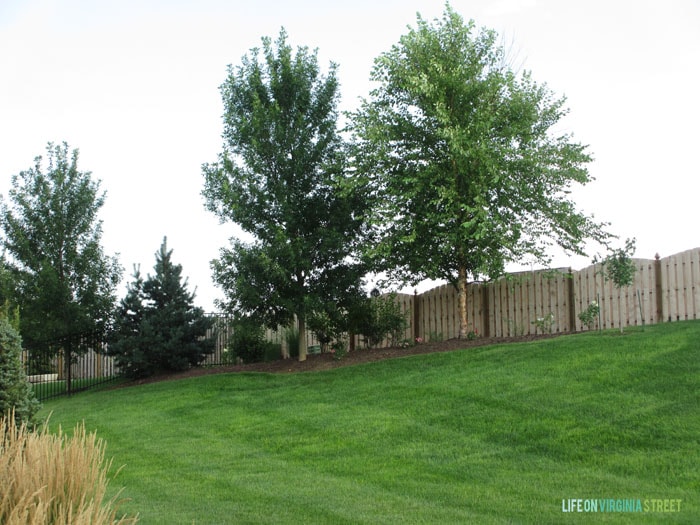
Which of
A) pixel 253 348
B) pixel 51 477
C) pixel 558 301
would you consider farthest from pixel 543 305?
pixel 51 477

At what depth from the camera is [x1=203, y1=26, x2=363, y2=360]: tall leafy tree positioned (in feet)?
53.3

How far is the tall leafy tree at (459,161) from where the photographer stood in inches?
596

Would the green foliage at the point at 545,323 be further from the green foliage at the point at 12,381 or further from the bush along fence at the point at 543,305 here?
the green foliage at the point at 12,381

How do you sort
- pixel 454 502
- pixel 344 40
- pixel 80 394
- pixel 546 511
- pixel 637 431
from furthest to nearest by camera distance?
pixel 80 394 < pixel 344 40 < pixel 637 431 < pixel 454 502 < pixel 546 511

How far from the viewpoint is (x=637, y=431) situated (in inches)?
312

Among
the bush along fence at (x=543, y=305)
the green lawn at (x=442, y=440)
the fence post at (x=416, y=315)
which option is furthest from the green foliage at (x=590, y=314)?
the fence post at (x=416, y=315)

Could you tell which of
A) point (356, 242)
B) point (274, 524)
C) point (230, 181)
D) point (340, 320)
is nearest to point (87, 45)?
point (230, 181)

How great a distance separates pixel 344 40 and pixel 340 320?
7.00 m

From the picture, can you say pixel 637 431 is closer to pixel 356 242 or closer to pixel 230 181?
pixel 356 242

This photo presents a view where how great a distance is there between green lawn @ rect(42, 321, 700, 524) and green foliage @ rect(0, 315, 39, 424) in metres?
1.42

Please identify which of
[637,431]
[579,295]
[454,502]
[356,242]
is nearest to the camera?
[454,502]

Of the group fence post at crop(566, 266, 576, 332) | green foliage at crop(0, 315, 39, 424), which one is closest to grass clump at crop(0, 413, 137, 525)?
green foliage at crop(0, 315, 39, 424)

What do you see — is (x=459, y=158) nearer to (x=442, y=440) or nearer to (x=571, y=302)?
(x=571, y=302)

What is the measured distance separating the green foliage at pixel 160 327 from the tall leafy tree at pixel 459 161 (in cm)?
582
